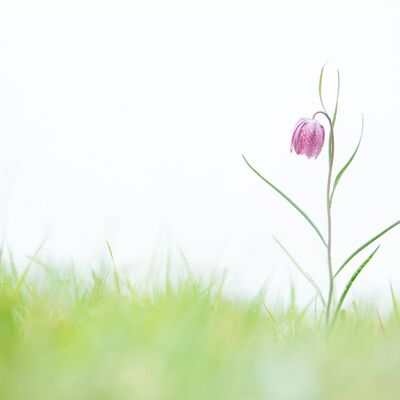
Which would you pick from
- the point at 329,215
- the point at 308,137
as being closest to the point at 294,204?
the point at 329,215

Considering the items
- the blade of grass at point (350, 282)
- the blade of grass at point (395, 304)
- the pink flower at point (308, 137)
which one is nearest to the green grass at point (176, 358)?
the blade of grass at point (350, 282)

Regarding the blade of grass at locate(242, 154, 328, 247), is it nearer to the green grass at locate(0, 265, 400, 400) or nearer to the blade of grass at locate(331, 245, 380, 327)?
the blade of grass at locate(331, 245, 380, 327)

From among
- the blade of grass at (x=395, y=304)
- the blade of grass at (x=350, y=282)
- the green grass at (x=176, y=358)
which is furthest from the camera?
the blade of grass at (x=395, y=304)

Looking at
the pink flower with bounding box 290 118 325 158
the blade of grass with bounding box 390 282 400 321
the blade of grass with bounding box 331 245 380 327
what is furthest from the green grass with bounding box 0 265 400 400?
the pink flower with bounding box 290 118 325 158

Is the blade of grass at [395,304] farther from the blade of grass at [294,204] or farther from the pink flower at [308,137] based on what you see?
the pink flower at [308,137]

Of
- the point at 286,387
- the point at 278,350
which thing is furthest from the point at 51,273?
the point at 286,387
